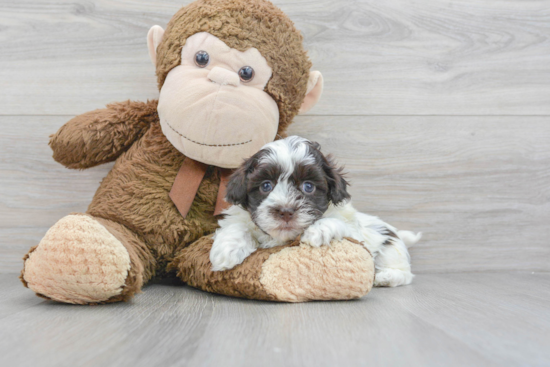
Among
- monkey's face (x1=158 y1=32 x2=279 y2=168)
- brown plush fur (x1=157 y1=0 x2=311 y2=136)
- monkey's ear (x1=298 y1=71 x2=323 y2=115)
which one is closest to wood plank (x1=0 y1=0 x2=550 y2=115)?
monkey's ear (x1=298 y1=71 x2=323 y2=115)

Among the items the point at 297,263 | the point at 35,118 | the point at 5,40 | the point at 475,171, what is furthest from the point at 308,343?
the point at 5,40

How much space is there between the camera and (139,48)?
188 centimetres

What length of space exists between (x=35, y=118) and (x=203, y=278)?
43.0 inches

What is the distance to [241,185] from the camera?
1322mm

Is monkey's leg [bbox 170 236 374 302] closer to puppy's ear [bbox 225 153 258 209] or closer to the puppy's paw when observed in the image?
puppy's ear [bbox 225 153 258 209]

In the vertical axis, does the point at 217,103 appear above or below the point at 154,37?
below

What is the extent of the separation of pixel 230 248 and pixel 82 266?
1.33 feet

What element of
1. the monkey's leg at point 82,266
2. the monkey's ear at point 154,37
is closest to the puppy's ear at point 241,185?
the monkey's leg at point 82,266

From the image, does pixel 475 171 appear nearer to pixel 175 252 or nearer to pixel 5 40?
pixel 175 252

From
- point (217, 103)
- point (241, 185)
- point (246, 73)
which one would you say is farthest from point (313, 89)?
point (241, 185)

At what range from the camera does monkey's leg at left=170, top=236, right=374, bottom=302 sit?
1.25 m

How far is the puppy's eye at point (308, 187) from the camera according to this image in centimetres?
131

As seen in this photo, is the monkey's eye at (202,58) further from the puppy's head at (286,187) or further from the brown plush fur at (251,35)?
the puppy's head at (286,187)

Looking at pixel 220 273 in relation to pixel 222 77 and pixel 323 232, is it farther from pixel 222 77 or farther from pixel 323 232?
pixel 222 77
